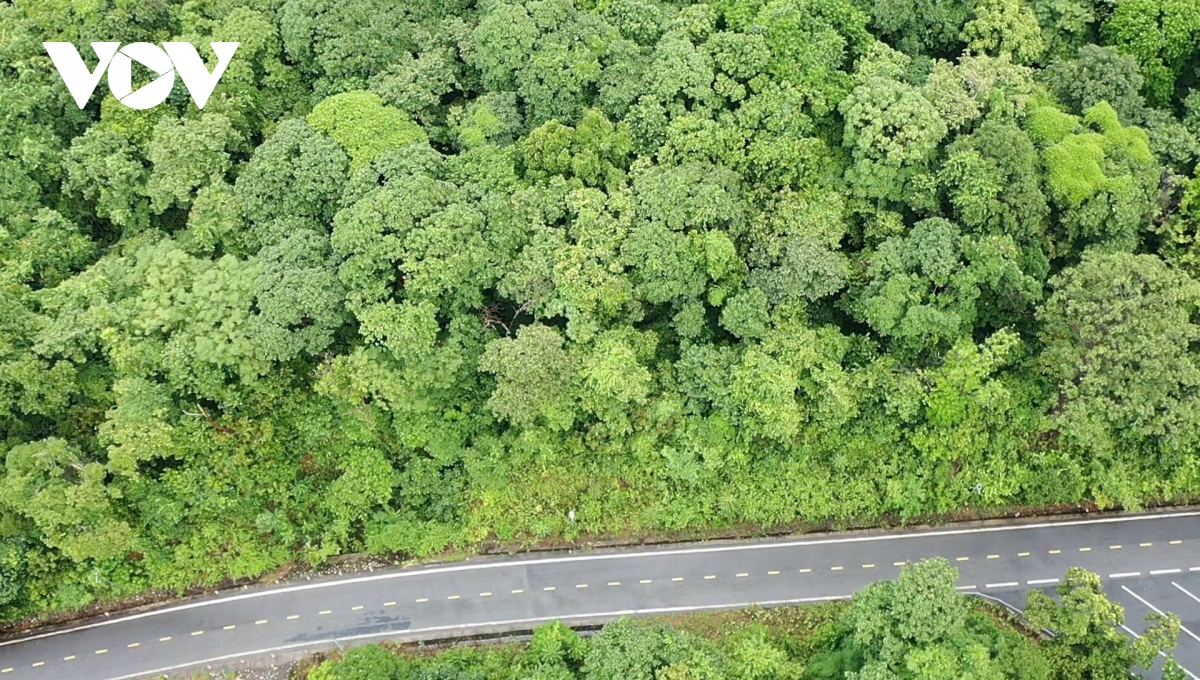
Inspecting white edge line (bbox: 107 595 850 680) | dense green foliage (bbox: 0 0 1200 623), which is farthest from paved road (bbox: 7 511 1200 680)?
dense green foliage (bbox: 0 0 1200 623)

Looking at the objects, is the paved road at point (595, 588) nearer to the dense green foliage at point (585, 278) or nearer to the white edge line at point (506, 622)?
the white edge line at point (506, 622)

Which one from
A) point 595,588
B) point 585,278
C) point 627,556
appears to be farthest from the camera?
point 627,556

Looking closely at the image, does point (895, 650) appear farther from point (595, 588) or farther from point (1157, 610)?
point (1157, 610)

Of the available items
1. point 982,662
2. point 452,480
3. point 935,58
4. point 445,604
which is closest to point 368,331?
point 452,480

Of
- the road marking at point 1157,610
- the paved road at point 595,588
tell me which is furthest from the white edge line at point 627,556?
the road marking at point 1157,610

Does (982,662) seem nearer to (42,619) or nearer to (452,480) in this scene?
(452,480)

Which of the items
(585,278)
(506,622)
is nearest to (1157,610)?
(506,622)

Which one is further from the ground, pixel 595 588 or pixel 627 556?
pixel 627 556
